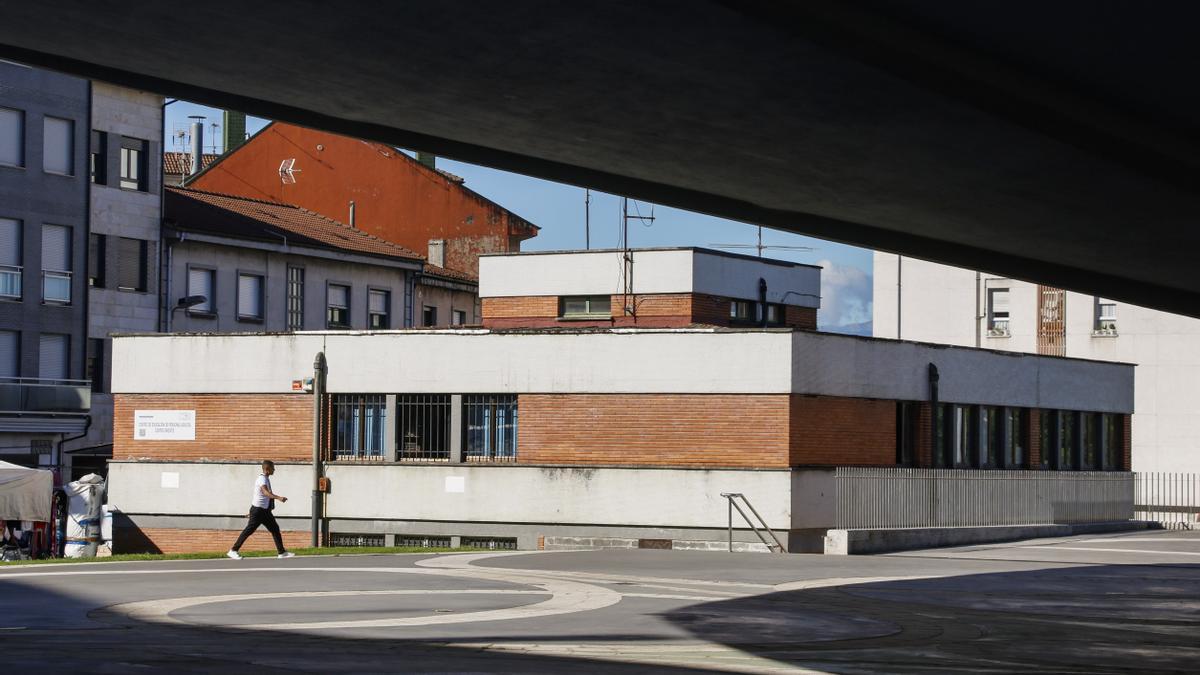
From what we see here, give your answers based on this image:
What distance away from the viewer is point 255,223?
178 feet

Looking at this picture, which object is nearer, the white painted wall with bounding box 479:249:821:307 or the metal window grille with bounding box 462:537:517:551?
the metal window grille with bounding box 462:537:517:551

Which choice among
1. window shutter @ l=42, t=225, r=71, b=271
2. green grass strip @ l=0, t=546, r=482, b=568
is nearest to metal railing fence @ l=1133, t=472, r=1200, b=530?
green grass strip @ l=0, t=546, r=482, b=568

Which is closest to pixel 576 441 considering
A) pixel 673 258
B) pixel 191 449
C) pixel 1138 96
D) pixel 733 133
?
pixel 191 449

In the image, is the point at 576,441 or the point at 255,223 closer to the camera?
the point at 576,441

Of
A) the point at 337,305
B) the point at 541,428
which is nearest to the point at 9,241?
the point at 337,305

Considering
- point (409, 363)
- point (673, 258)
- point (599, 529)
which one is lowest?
point (599, 529)

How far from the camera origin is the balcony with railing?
47.4 m

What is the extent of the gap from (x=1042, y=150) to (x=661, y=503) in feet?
70.8

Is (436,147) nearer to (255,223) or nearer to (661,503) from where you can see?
(661,503)

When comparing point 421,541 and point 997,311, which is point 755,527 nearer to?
point 421,541

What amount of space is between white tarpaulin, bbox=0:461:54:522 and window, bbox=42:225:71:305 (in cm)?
1439

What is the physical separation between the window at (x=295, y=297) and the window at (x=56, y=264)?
24.3ft

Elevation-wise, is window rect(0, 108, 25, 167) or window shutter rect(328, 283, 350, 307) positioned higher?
window rect(0, 108, 25, 167)

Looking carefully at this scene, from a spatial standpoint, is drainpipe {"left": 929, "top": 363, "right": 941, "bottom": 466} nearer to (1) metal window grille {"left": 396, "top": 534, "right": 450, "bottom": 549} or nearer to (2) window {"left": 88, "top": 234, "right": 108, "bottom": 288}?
(1) metal window grille {"left": 396, "top": 534, "right": 450, "bottom": 549}
